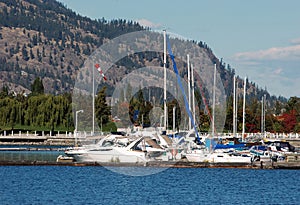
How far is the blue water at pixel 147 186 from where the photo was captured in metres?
50.9

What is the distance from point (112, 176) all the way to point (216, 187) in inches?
425

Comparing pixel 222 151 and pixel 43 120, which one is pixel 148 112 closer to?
pixel 43 120

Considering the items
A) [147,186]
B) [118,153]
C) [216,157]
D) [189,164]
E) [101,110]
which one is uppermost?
[101,110]

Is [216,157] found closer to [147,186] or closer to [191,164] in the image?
[191,164]

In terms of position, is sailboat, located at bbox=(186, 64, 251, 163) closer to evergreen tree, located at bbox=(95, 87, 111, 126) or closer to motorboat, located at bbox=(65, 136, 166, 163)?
motorboat, located at bbox=(65, 136, 166, 163)

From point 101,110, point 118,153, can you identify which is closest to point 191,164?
point 118,153

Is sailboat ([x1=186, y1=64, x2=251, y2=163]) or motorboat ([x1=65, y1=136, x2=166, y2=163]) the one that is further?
sailboat ([x1=186, y1=64, x2=251, y2=163])

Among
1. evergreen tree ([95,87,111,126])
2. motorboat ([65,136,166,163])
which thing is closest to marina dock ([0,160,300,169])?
motorboat ([65,136,166,163])

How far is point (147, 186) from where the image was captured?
5925 centimetres

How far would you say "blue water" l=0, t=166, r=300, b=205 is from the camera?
50888mm

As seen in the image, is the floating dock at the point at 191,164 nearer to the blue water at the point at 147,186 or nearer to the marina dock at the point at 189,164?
the marina dock at the point at 189,164

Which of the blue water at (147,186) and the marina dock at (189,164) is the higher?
the marina dock at (189,164)

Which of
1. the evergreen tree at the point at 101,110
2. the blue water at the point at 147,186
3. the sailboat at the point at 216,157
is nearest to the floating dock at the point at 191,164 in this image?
the blue water at the point at 147,186

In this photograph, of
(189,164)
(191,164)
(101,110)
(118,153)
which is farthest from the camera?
(101,110)
